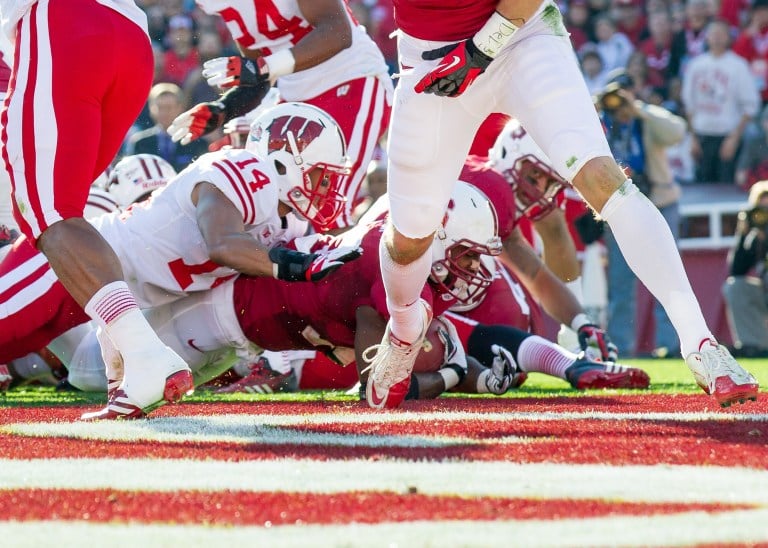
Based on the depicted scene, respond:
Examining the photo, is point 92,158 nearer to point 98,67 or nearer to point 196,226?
point 98,67

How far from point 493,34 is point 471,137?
1.53 feet

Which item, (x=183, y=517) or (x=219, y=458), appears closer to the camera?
(x=183, y=517)

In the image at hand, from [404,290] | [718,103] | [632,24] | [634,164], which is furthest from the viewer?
[632,24]

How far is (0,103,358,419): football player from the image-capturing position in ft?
14.9

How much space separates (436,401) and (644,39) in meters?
9.02

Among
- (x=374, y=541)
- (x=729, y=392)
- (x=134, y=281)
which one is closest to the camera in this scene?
(x=374, y=541)

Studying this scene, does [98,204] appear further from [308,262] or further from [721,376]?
[721,376]

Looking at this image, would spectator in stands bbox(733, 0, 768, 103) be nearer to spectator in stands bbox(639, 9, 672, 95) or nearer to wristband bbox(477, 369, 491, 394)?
spectator in stands bbox(639, 9, 672, 95)

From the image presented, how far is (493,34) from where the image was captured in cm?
346

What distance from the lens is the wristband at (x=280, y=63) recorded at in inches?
200

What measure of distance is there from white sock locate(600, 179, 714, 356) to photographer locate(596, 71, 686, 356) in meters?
5.17

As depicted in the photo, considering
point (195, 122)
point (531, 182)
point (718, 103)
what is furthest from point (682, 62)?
point (195, 122)

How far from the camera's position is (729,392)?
3.30 metres

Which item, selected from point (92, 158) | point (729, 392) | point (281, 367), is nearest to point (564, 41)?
point (729, 392)
